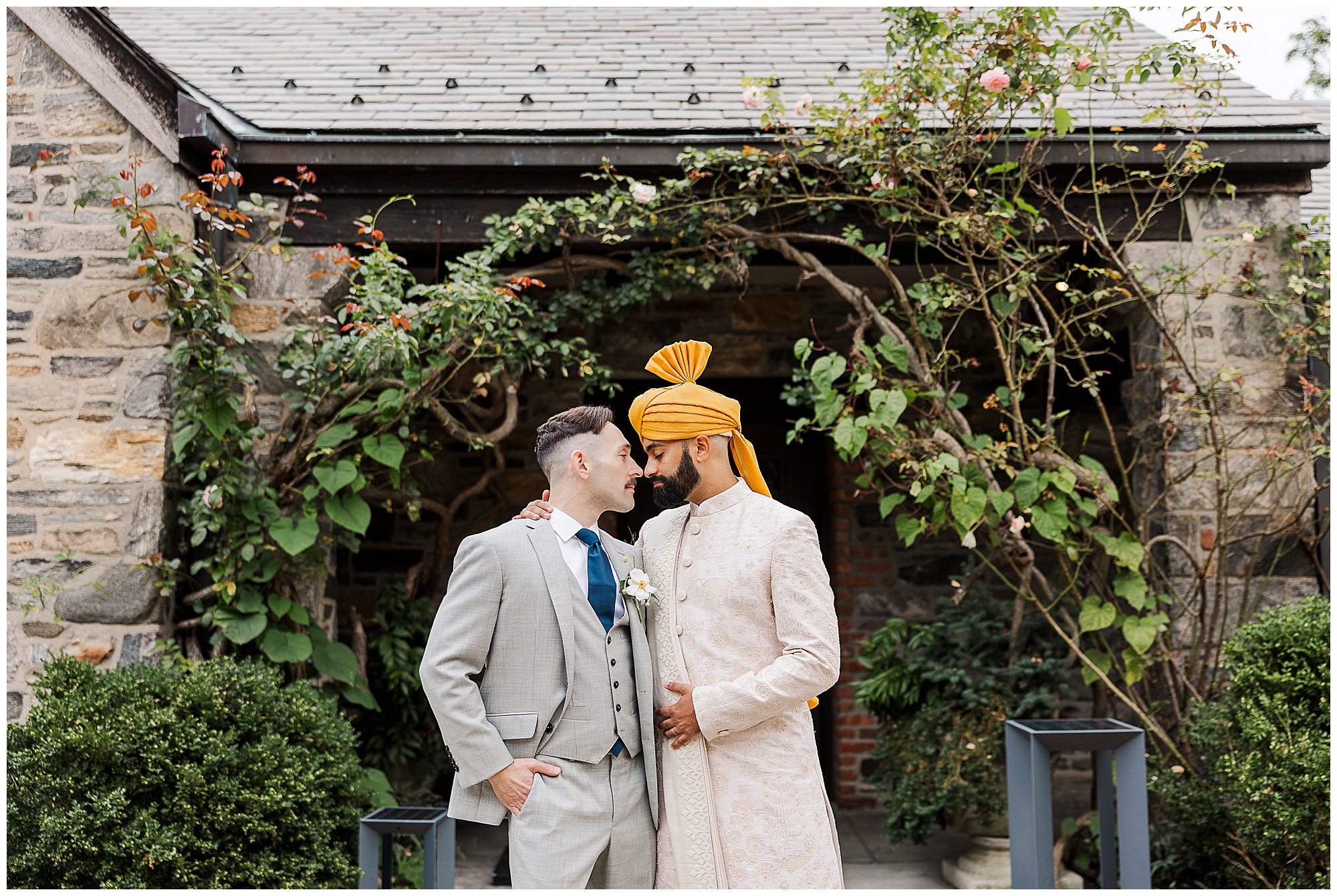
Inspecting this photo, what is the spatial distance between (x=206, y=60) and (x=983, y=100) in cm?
428

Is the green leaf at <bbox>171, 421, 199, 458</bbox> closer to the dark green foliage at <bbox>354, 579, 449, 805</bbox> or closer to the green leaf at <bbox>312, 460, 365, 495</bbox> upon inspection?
the green leaf at <bbox>312, 460, 365, 495</bbox>

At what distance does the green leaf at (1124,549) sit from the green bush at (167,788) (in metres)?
3.26

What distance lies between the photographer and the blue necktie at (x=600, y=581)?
7.24 feet

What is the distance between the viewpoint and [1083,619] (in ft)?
13.1

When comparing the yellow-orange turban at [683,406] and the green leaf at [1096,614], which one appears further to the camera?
the green leaf at [1096,614]

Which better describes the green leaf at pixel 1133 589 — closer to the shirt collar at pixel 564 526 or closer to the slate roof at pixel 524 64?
the slate roof at pixel 524 64

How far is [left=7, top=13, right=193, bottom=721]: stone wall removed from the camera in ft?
12.4

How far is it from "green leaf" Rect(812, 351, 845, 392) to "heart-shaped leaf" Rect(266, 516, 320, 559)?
7.18 feet

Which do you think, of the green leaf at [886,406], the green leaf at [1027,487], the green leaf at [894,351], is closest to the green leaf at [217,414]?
the green leaf at [886,406]

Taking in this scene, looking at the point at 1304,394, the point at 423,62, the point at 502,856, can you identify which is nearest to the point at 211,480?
the point at 502,856

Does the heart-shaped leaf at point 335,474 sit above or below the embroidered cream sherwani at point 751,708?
above

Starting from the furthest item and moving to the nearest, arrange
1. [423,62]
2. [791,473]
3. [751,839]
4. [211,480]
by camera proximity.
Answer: [791,473]
[423,62]
[211,480]
[751,839]

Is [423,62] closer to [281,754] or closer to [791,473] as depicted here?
[791,473]

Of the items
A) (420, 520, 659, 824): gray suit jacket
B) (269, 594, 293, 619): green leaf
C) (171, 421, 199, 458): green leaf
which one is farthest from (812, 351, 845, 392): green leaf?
(171, 421, 199, 458): green leaf
